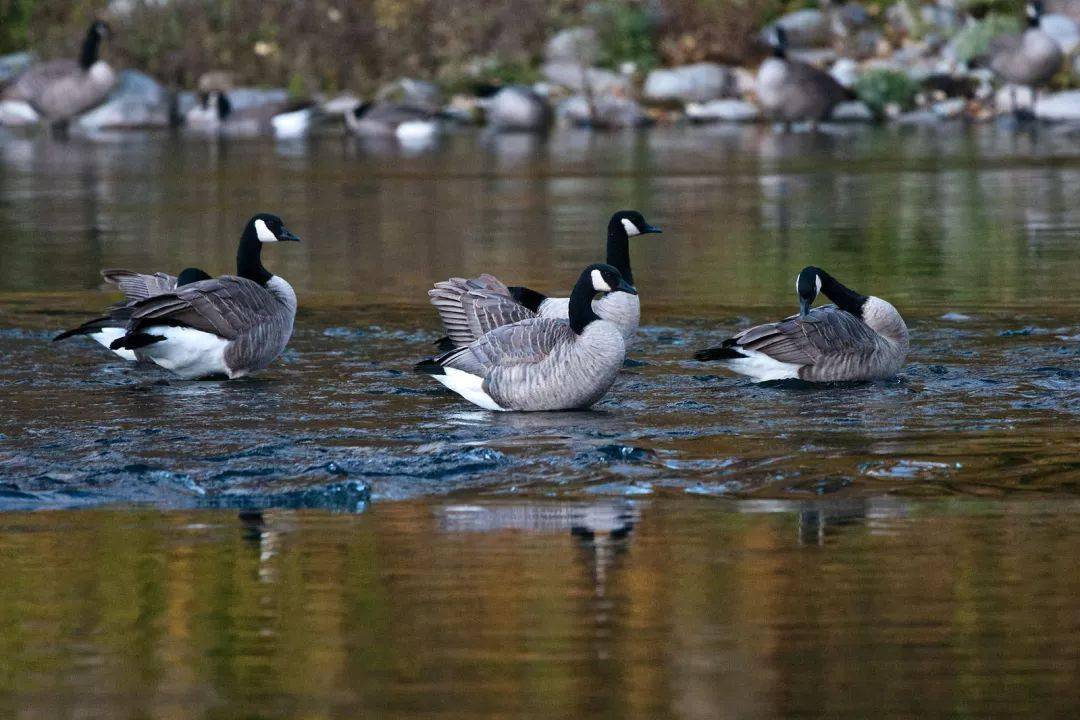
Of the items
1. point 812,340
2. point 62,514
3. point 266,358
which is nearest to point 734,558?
point 62,514

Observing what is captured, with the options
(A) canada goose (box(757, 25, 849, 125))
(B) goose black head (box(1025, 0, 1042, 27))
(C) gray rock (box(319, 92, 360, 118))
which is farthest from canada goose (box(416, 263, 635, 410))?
(C) gray rock (box(319, 92, 360, 118))

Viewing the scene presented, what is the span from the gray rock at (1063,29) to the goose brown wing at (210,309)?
2978cm

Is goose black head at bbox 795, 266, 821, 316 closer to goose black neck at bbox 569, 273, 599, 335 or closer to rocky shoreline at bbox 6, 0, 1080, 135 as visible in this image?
goose black neck at bbox 569, 273, 599, 335

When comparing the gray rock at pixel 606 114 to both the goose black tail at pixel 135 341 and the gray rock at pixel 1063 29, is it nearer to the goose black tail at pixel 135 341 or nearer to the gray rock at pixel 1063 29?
the gray rock at pixel 1063 29

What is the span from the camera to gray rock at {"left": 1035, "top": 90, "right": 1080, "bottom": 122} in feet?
115

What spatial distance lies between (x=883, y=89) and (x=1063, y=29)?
5.03 meters

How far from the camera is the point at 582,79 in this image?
4006 centimetres

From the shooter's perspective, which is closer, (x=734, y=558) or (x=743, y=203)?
(x=734, y=558)

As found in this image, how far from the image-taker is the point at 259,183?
25312 millimetres

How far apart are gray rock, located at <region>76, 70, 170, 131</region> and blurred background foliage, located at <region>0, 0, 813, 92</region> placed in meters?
1.79

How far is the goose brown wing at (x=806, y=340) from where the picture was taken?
10141 millimetres

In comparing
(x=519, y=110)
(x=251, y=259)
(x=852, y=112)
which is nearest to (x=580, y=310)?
(x=251, y=259)

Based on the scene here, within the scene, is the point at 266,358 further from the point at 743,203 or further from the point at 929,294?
the point at 743,203

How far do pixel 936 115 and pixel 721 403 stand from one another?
28.7m
